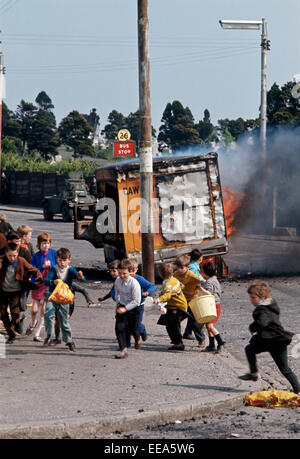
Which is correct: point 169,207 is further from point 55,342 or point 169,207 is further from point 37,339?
point 55,342

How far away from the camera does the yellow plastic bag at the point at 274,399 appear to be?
693 centimetres

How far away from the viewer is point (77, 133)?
269ft

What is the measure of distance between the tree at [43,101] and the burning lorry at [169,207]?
143m

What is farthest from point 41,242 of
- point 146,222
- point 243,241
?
point 243,241

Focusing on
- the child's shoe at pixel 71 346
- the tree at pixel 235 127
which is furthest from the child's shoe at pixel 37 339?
the tree at pixel 235 127

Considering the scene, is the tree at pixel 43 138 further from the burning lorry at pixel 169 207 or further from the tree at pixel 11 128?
the burning lorry at pixel 169 207

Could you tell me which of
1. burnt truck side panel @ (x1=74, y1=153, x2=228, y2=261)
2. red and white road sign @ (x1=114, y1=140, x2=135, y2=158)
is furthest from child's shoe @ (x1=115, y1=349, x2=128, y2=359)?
red and white road sign @ (x1=114, y1=140, x2=135, y2=158)

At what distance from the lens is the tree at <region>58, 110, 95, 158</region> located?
8138cm

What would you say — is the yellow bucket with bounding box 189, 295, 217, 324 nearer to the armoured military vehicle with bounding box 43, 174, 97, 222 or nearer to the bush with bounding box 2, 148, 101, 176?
the armoured military vehicle with bounding box 43, 174, 97, 222

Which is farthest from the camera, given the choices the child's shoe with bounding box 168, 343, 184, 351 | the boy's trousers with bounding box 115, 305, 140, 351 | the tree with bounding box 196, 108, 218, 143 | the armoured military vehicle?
the tree with bounding box 196, 108, 218, 143

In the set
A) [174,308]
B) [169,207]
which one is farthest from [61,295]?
[169,207]

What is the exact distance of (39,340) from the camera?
1009 centimetres

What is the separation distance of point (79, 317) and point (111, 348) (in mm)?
2788

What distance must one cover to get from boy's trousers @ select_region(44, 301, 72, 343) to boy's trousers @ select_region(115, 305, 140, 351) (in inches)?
28.9
